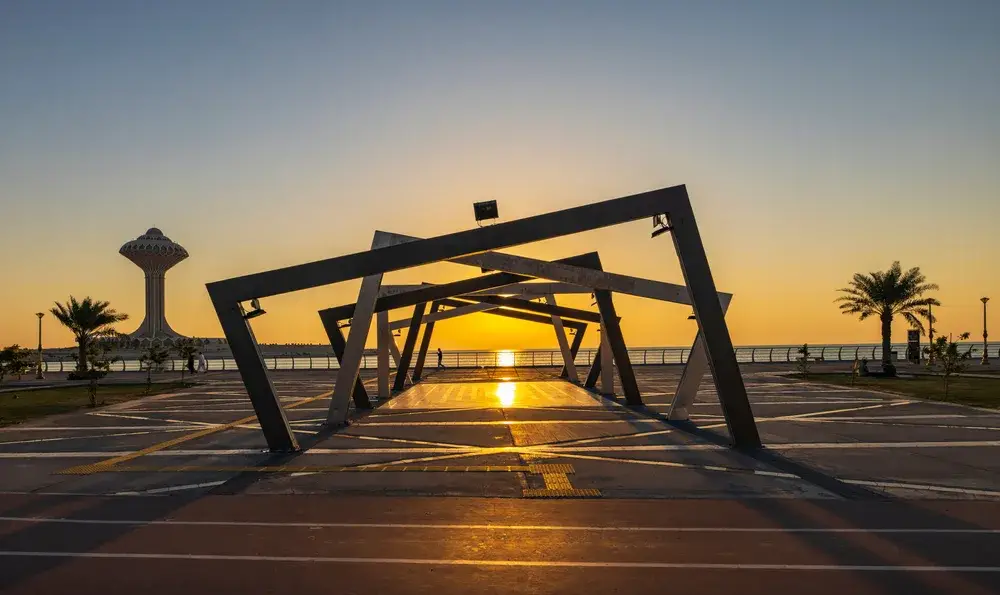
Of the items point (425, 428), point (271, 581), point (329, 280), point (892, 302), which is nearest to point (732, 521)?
A: point (271, 581)

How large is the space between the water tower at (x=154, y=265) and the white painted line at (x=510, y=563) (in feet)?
456

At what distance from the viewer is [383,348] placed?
28.4m

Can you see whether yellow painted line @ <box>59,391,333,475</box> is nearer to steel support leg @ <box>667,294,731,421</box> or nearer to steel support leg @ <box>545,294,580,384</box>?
steel support leg @ <box>667,294,731,421</box>

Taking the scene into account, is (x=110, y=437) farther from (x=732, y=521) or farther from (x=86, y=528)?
(x=732, y=521)

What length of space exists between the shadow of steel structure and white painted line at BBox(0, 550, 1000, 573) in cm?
719

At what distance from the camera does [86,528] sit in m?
8.88

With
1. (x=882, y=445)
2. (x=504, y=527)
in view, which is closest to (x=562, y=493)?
(x=504, y=527)

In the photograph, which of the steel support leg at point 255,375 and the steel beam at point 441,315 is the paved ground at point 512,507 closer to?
the steel support leg at point 255,375

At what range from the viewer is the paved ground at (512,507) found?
699 centimetres

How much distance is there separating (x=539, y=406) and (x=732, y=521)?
15.3 meters

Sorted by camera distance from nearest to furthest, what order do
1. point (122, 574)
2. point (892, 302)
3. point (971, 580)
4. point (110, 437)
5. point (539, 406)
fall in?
point (971, 580) → point (122, 574) → point (110, 437) → point (539, 406) → point (892, 302)

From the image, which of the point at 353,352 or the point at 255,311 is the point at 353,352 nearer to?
the point at 353,352

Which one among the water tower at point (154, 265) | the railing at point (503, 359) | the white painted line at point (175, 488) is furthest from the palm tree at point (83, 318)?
the water tower at point (154, 265)

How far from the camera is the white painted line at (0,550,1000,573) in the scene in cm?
700
